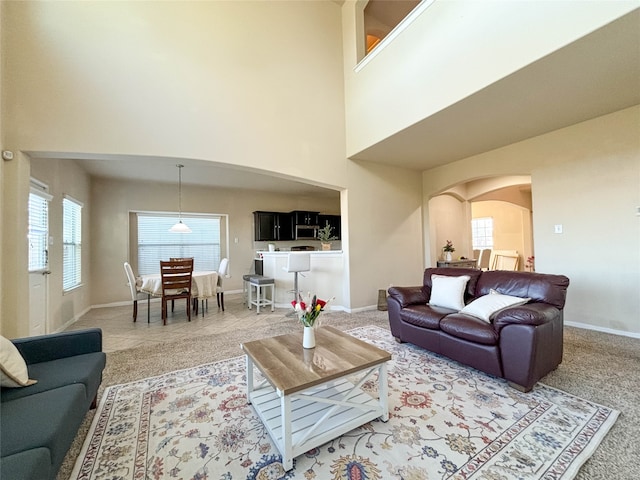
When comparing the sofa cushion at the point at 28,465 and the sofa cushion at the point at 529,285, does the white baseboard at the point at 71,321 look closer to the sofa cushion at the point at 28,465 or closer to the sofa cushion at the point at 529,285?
the sofa cushion at the point at 28,465

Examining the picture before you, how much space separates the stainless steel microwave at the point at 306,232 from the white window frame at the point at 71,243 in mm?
4504

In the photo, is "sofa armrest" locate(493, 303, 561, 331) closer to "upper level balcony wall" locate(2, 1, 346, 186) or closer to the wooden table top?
the wooden table top

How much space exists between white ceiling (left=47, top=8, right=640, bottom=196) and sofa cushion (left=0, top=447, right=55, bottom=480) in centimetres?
303

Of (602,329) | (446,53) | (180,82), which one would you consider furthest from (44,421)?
(602,329)

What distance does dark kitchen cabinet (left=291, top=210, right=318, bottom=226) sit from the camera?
7.21m

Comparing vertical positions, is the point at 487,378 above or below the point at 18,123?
below

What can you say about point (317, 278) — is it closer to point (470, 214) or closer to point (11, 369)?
point (11, 369)

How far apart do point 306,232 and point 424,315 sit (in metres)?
5.04

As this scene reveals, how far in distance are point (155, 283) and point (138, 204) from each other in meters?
2.55

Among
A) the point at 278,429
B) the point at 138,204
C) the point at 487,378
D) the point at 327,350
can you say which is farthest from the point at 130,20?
the point at 487,378

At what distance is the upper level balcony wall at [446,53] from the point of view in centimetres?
215

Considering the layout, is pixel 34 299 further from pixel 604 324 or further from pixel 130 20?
pixel 604 324

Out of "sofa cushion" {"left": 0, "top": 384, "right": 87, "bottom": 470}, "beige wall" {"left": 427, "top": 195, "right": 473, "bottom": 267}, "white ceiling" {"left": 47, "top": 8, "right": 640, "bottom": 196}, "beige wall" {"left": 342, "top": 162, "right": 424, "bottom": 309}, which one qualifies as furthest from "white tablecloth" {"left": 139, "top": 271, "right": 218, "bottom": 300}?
"beige wall" {"left": 427, "top": 195, "right": 473, "bottom": 267}

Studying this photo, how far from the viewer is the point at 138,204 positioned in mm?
5879
